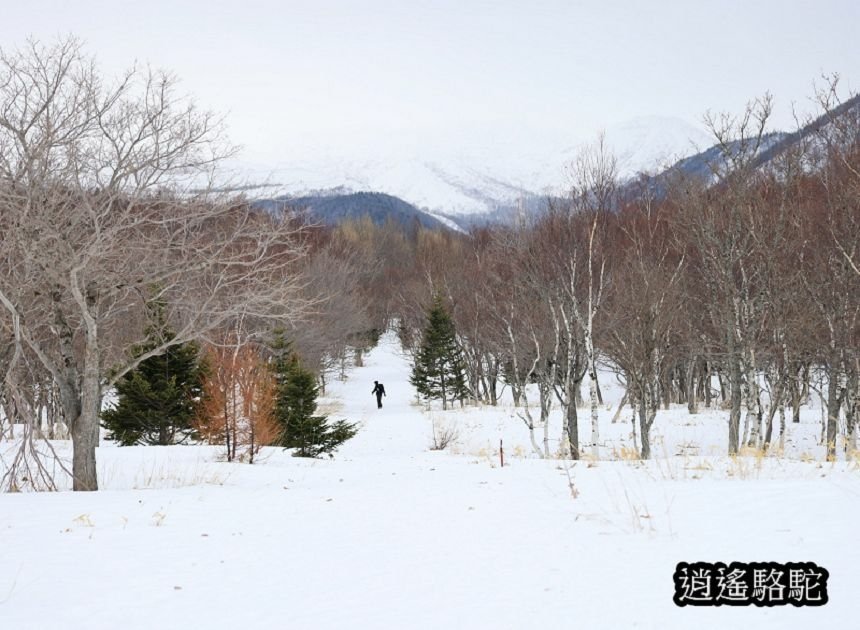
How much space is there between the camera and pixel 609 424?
81.4 ft

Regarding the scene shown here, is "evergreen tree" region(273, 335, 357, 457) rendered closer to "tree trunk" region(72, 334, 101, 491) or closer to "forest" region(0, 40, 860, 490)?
"forest" region(0, 40, 860, 490)

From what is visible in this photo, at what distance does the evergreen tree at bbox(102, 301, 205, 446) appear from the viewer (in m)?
19.2

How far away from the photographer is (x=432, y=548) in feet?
16.2

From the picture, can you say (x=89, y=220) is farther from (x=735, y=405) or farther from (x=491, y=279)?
(x=491, y=279)

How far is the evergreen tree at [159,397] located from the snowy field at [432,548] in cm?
1258

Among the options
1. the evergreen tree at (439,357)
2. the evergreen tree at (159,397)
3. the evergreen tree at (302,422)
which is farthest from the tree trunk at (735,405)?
the evergreen tree at (439,357)

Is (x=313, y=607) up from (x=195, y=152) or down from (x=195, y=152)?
down

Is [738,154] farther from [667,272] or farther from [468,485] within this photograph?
[468,485]

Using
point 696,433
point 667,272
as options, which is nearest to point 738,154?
point 667,272

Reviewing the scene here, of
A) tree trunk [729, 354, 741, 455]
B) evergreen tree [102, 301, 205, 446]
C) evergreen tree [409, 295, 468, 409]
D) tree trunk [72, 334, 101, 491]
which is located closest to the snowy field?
tree trunk [72, 334, 101, 491]

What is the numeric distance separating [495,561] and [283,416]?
48.6 ft

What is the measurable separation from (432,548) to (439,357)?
29966 millimetres

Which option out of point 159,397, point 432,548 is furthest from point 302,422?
point 432,548

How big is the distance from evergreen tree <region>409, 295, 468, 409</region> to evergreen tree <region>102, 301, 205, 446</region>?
1648cm
